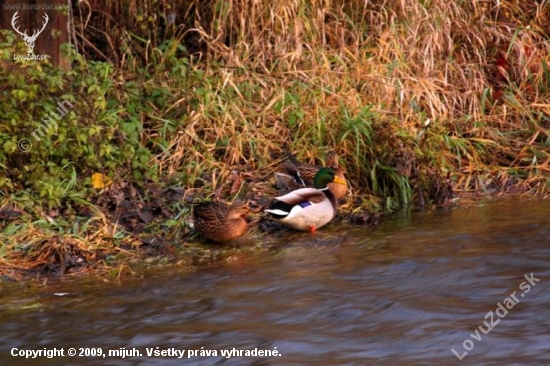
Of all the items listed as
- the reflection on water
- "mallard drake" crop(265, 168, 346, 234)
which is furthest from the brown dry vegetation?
the reflection on water

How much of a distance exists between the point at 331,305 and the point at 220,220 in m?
1.98

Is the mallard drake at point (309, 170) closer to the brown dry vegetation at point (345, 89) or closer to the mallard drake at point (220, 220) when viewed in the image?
the brown dry vegetation at point (345, 89)

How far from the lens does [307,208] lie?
9289 millimetres

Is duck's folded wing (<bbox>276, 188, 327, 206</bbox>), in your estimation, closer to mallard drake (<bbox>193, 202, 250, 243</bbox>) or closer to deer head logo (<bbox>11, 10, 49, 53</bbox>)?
mallard drake (<bbox>193, 202, 250, 243</bbox>)

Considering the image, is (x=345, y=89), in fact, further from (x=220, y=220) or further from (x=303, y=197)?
(x=220, y=220)

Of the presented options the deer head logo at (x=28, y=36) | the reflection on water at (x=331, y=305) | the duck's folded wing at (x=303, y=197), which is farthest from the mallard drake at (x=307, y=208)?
the deer head logo at (x=28, y=36)

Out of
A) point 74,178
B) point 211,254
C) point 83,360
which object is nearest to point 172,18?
point 74,178

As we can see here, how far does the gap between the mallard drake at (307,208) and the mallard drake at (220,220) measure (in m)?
0.29

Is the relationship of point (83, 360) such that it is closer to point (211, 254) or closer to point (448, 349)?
point (448, 349)

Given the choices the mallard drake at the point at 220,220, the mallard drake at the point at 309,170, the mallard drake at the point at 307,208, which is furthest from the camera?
the mallard drake at the point at 309,170

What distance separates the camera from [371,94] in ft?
36.4

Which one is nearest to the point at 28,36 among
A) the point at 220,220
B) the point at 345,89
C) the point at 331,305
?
the point at 220,220

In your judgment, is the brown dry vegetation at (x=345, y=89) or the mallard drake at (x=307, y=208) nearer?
the mallard drake at (x=307, y=208)

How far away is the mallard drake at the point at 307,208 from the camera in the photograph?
9320 millimetres
